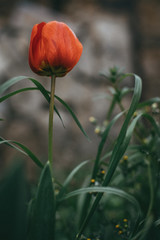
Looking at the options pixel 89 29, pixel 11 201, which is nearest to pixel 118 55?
pixel 89 29

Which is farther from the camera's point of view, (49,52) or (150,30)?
(150,30)

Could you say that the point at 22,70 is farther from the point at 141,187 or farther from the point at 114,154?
the point at 114,154

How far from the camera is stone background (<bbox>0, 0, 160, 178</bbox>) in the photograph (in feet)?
7.58

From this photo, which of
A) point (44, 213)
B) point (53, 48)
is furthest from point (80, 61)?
point (44, 213)

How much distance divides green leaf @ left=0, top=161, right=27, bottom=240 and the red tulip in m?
0.23

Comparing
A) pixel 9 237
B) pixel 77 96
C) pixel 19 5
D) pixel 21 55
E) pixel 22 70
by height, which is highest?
pixel 19 5

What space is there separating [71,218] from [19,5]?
8.33ft

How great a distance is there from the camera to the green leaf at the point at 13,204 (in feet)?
0.99

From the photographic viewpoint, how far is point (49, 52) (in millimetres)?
459

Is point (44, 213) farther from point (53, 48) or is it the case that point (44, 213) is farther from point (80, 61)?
point (80, 61)

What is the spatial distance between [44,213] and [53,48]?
0.29 meters

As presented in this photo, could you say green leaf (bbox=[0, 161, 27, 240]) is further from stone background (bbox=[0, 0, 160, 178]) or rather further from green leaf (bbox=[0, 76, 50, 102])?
stone background (bbox=[0, 0, 160, 178])

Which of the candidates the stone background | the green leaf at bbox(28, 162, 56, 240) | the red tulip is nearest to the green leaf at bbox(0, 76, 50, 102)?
the red tulip

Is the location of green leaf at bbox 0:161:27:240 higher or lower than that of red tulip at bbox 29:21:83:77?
lower
